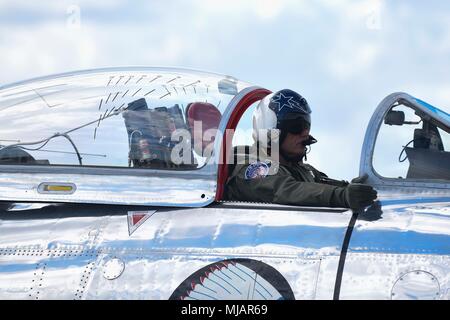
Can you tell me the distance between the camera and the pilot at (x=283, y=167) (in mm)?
5344

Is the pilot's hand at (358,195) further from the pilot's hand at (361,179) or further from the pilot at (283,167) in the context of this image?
the pilot's hand at (361,179)

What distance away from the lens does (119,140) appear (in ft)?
18.9

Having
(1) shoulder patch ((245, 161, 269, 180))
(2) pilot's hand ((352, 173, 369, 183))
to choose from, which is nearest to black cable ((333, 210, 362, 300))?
(2) pilot's hand ((352, 173, 369, 183))

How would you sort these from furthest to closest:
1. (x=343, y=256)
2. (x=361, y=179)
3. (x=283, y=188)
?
1. (x=283, y=188)
2. (x=361, y=179)
3. (x=343, y=256)

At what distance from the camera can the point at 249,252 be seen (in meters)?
5.00

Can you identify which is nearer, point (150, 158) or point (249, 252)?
point (249, 252)

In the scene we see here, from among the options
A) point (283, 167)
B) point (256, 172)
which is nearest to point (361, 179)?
point (283, 167)

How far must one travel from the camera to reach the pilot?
5.34 meters

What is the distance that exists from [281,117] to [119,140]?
111 cm

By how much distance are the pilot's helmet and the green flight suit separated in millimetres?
217

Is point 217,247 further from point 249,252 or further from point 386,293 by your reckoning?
point 386,293

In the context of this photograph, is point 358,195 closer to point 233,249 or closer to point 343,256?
point 343,256
